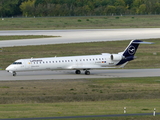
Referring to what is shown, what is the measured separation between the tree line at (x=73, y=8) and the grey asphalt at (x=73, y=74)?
9949 cm

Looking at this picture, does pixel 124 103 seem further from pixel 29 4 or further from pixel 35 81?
pixel 29 4

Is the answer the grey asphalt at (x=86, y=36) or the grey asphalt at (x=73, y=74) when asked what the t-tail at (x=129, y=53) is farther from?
the grey asphalt at (x=86, y=36)

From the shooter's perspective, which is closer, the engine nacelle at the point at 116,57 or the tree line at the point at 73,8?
the engine nacelle at the point at 116,57

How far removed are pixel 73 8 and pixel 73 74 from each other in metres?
106

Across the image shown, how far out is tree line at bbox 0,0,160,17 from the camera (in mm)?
145500

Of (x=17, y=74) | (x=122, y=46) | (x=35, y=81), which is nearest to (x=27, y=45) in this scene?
(x=122, y=46)

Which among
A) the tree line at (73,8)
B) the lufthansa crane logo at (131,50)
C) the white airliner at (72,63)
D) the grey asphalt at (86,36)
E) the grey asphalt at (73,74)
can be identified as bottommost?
the grey asphalt at (73,74)

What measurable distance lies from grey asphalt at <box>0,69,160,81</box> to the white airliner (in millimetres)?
854

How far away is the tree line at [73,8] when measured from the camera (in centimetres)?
14550

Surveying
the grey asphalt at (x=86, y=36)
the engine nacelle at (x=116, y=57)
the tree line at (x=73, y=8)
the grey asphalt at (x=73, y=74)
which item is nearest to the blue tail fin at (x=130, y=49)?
the engine nacelle at (x=116, y=57)

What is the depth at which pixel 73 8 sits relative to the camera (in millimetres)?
149500

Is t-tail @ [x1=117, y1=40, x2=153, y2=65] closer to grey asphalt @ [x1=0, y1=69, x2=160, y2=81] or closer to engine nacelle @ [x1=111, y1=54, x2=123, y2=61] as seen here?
engine nacelle @ [x1=111, y1=54, x2=123, y2=61]

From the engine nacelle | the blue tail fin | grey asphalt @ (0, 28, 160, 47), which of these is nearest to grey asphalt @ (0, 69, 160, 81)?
the engine nacelle

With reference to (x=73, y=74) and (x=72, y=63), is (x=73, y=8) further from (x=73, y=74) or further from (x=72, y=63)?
(x=72, y=63)
